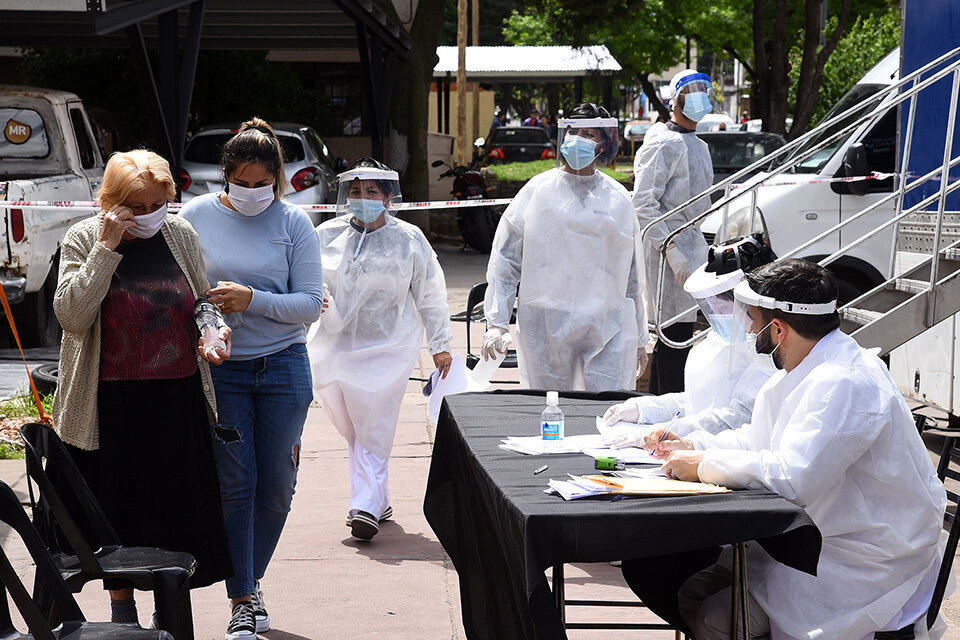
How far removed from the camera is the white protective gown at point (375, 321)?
545 cm

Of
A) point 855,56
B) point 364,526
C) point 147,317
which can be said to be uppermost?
point 855,56

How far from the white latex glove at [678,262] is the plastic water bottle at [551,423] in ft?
8.66

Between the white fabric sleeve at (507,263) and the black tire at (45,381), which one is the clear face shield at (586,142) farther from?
the black tire at (45,381)

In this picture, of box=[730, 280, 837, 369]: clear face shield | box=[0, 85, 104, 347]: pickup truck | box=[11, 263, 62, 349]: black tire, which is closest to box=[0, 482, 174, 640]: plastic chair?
box=[730, 280, 837, 369]: clear face shield

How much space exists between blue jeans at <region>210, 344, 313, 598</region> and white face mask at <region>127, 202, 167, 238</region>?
66 cm

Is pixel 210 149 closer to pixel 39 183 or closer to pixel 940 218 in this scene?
pixel 39 183

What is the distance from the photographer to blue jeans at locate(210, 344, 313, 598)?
4238mm

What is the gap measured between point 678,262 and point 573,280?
1444 millimetres

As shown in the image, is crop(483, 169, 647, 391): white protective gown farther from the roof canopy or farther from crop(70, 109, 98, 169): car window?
the roof canopy

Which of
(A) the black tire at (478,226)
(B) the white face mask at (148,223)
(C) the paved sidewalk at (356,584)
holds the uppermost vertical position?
(B) the white face mask at (148,223)

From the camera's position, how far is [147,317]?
376 centimetres

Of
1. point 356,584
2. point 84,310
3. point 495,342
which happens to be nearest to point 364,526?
point 356,584

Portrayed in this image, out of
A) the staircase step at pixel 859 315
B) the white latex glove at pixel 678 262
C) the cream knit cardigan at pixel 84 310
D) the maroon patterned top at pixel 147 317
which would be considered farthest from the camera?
the white latex glove at pixel 678 262

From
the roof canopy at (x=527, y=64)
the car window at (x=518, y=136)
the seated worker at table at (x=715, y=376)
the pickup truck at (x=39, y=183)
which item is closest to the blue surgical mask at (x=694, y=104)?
the seated worker at table at (x=715, y=376)
